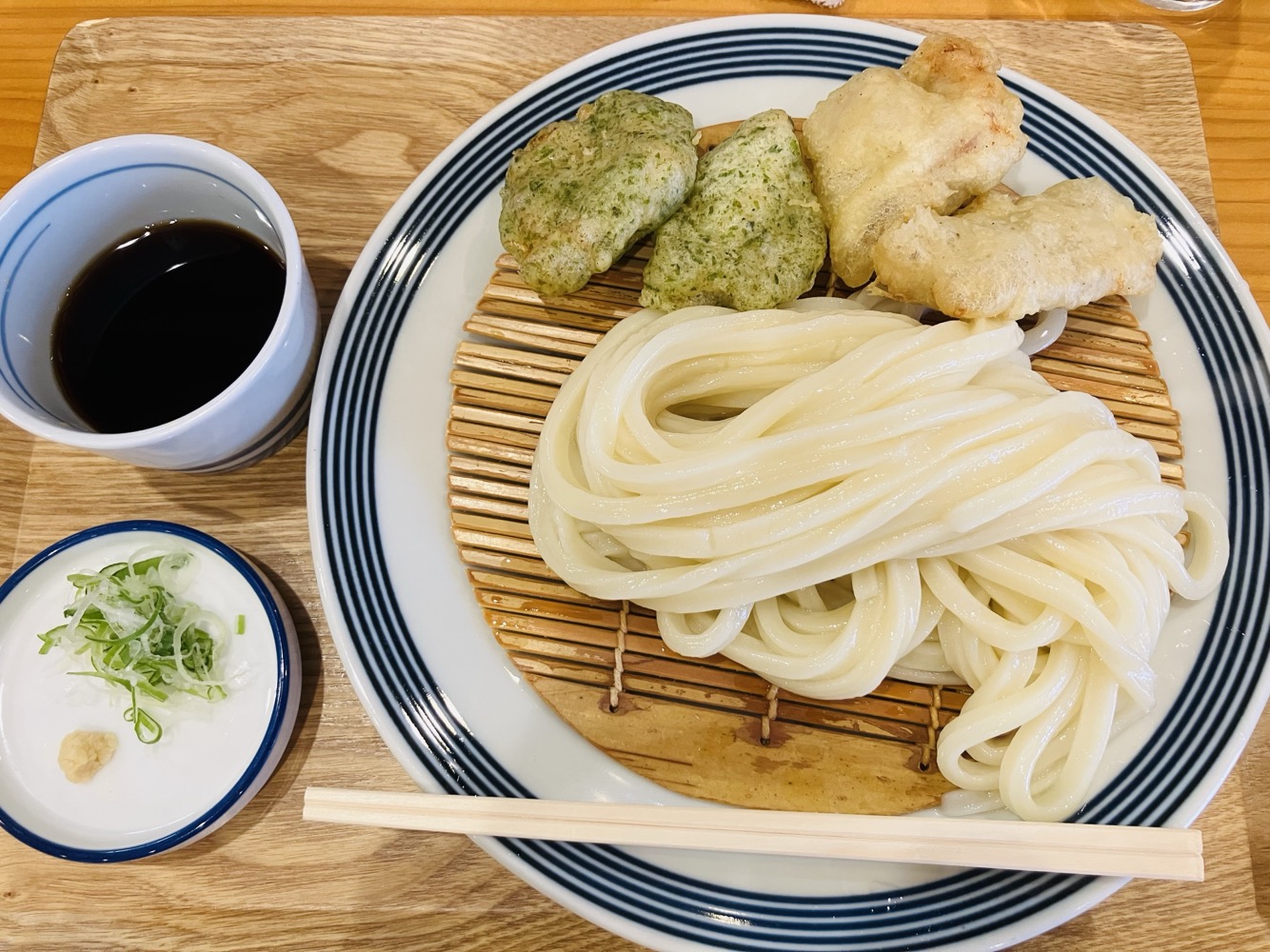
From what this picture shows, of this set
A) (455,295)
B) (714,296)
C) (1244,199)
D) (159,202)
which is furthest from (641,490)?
(1244,199)

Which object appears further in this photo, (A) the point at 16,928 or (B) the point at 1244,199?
(B) the point at 1244,199

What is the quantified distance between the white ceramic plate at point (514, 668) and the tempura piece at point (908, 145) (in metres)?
0.34

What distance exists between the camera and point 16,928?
7.63 feet

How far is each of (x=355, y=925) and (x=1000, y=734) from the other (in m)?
1.92

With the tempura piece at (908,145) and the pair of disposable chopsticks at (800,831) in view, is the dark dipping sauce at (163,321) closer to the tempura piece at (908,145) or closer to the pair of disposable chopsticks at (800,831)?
the pair of disposable chopsticks at (800,831)

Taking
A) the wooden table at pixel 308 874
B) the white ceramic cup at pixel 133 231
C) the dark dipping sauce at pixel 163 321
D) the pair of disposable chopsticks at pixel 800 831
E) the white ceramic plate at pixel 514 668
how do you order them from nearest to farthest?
the pair of disposable chopsticks at pixel 800 831 → the white ceramic plate at pixel 514 668 → the white ceramic cup at pixel 133 231 → the wooden table at pixel 308 874 → the dark dipping sauce at pixel 163 321

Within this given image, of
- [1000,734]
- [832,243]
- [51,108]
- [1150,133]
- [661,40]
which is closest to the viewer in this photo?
[1000,734]

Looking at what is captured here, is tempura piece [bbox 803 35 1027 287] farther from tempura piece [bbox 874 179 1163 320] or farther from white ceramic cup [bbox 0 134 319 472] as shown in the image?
white ceramic cup [bbox 0 134 319 472]

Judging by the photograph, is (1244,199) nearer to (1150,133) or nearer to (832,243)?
(1150,133)

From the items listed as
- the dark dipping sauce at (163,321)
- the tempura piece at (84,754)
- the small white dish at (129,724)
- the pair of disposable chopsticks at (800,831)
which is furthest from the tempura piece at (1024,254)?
the tempura piece at (84,754)

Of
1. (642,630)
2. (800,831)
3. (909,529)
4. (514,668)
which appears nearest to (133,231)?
(514,668)

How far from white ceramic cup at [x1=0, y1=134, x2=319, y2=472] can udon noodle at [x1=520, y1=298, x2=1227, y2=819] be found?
32.4 inches

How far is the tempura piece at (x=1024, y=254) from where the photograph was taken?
223 cm

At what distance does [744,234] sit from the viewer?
239 cm
